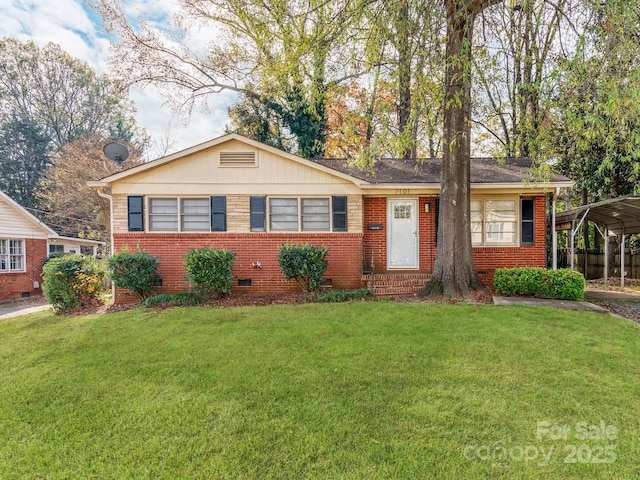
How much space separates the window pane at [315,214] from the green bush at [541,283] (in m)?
4.72

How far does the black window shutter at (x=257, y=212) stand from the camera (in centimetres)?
916

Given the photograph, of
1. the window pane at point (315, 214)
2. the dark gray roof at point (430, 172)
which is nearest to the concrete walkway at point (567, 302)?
the dark gray roof at point (430, 172)

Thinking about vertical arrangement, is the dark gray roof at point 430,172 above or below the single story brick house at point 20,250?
above

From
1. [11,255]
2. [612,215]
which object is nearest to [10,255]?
[11,255]

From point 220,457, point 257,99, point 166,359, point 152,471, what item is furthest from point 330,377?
point 257,99

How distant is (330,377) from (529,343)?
9.64ft

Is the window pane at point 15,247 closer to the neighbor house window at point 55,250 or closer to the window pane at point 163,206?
the neighbor house window at point 55,250

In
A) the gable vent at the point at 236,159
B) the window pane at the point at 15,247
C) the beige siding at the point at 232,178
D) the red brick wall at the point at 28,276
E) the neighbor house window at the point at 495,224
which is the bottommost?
the red brick wall at the point at 28,276

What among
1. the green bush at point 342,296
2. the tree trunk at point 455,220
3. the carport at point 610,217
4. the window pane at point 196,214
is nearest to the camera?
the tree trunk at point 455,220

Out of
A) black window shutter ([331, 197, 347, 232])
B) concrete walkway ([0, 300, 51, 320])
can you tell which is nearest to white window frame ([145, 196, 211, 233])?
black window shutter ([331, 197, 347, 232])

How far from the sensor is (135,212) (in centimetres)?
897

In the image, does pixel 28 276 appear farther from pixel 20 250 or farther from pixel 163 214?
pixel 163 214

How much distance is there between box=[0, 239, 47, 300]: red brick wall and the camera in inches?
558

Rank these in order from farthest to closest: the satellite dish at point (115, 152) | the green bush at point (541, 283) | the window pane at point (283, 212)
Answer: the satellite dish at point (115, 152) → the window pane at point (283, 212) → the green bush at point (541, 283)
